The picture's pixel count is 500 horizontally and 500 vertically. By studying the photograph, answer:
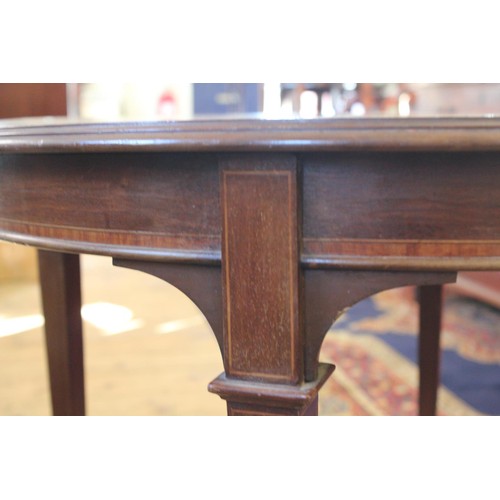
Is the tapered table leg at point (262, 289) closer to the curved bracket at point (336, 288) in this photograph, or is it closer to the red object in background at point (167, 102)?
the curved bracket at point (336, 288)

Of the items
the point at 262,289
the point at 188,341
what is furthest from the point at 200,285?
the point at 188,341

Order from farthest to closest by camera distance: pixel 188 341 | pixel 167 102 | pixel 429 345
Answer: pixel 167 102
pixel 188 341
pixel 429 345

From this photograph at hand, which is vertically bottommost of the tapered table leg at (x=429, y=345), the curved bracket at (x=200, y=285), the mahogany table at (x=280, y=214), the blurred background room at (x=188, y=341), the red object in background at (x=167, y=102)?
the blurred background room at (x=188, y=341)

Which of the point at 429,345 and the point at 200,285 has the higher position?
the point at 200,285

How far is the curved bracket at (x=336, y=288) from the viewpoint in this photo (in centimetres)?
32

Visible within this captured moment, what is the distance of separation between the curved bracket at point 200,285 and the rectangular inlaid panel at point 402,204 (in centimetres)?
6

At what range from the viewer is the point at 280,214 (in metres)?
0.30

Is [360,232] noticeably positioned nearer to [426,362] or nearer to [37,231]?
[37,231]

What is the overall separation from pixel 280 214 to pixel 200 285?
68 millimetres

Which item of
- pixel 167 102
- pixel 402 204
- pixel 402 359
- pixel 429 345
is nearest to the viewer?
pixel 402 204

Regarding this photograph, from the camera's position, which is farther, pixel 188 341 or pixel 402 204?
pixel 188 341

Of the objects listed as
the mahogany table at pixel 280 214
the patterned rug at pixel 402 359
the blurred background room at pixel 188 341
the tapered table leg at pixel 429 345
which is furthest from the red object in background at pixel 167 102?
the mahogany table at pixel 280 214

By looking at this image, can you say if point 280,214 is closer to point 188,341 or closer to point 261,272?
point 261,272
